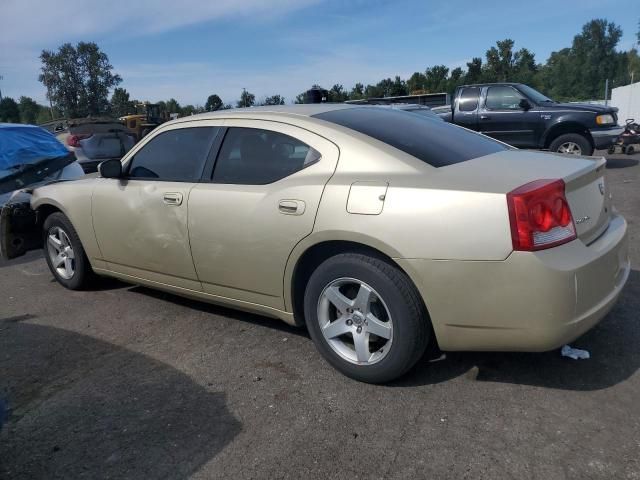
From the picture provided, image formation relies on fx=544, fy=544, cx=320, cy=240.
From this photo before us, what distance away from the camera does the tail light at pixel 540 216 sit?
8.31ft

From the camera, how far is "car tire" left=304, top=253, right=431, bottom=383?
2.86m

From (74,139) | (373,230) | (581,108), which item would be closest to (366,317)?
(373,230)

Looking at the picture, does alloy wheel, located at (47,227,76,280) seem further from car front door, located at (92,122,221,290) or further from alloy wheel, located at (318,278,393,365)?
alloy wheel, located at (318,278,393,365)

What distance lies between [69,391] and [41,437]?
48cm

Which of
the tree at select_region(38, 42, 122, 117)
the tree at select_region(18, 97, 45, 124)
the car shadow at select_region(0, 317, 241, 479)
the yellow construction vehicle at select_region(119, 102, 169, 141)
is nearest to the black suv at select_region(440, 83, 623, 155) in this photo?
the car shadow at select_region(0, 317, 241, 479)

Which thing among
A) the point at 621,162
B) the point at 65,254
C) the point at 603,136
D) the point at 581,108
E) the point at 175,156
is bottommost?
the point at 621,162

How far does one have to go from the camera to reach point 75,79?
3078 inches

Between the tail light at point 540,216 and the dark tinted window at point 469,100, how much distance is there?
32.2 feet

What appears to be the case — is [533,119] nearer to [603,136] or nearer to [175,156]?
[603,136]

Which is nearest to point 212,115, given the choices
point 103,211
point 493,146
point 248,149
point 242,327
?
point 248,149

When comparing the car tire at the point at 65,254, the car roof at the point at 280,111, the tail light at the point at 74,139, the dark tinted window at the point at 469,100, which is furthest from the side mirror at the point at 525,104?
the tail light at the point at 74,139

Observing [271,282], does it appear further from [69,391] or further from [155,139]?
[155,139]

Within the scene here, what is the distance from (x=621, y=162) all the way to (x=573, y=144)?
2604 mm

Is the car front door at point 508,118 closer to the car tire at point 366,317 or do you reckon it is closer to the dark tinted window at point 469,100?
the dark tinted window at point 469,100
